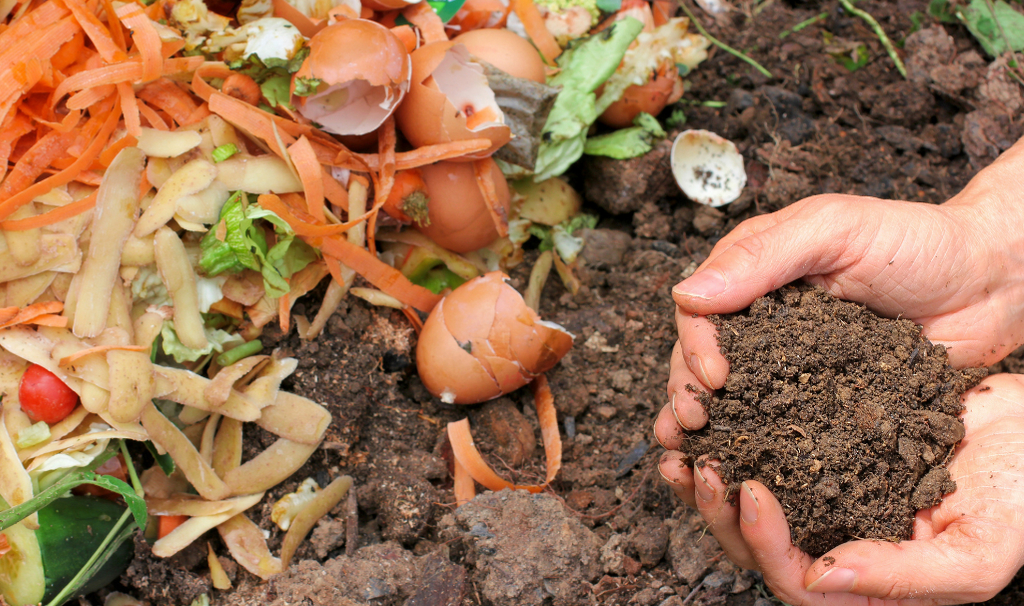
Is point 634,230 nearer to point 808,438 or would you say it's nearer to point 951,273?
point 951,273

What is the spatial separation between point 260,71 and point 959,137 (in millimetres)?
2331

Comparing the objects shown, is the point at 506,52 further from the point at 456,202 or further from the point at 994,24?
the point at 994,24

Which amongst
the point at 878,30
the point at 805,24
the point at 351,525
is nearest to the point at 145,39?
the point at 351,525

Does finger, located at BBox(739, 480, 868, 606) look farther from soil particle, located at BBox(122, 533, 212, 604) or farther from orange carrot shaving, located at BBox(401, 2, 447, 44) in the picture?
orange carrot shaving, located at BBox(401, 2, 447, 44)

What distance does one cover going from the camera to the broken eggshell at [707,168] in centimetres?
245

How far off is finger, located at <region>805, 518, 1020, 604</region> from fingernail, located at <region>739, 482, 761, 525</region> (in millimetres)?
169

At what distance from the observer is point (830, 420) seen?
1450mm

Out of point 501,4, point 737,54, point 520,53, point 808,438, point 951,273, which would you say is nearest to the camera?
point 808,438

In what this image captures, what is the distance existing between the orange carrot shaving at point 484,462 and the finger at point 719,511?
1.73 ft

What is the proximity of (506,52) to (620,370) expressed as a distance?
1067 mm

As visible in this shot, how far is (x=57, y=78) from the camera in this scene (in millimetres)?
1842

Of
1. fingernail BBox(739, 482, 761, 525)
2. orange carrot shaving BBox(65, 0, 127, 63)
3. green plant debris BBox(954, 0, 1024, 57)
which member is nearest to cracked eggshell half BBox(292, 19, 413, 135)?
orange carrot shaving BBox(65, 0, 127, 63)

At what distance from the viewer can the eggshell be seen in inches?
87.5

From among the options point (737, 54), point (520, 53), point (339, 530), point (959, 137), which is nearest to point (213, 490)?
point (339, 530)
